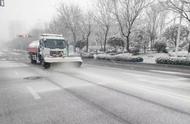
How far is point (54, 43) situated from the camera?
741 inches

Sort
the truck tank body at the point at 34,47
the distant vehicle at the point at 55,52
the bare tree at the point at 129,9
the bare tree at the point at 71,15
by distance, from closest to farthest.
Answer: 1. the distant vehicle at the point at 55,52
2. the truck tank body at the point at 34,47
3. the bare tree at the point at 129,9
4. the bare tree at the point at 71,15

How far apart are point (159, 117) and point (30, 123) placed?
3.13 meters

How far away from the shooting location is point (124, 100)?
6477 millimetres

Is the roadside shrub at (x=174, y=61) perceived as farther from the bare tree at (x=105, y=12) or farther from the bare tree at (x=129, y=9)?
the bare tree at (x=105, y=12)

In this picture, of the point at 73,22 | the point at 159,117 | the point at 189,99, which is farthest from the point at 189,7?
the point at 73,22

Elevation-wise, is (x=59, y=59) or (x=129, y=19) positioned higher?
(x=129, y=19)

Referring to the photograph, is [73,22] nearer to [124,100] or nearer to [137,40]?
[137,40]

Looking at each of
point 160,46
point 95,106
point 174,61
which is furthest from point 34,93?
point 160,46

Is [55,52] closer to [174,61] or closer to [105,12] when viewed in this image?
[174,61]

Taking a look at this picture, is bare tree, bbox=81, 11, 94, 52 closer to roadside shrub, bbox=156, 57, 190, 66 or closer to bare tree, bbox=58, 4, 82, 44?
bare tree, bbox=58, 4, 82, 44

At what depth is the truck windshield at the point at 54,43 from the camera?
18.5m

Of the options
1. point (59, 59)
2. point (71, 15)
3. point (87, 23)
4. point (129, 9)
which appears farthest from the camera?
point (71, 15)

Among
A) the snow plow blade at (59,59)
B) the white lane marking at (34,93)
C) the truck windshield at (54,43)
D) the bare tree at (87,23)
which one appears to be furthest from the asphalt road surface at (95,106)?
the bare tree at (87,23)

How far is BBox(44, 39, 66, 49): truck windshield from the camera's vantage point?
728 inches
